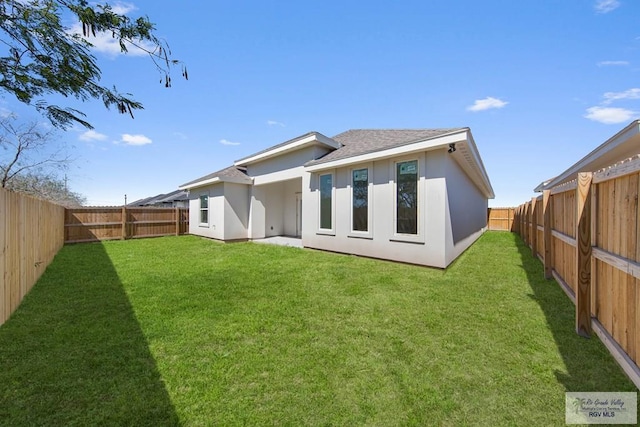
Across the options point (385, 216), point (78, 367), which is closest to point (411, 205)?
point (385, 216)

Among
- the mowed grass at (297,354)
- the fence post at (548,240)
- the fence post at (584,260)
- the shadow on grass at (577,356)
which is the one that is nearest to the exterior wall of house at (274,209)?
the mowed grass at (297,354)

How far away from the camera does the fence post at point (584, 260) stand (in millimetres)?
3438

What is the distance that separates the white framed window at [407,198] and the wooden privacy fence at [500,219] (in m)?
15.7

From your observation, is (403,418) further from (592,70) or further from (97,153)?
(97,153)

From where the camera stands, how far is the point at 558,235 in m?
5.26

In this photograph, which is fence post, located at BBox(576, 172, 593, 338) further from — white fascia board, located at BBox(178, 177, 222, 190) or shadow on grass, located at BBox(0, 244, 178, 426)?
white fascia board, located at BBox(178, 177, 222, 190)

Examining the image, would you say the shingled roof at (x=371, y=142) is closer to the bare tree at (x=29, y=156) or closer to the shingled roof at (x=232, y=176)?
the shingled roof at (x=232, y=176)

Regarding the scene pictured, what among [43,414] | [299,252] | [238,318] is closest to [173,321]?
[238,318]

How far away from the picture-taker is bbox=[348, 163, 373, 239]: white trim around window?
8148 millimetres

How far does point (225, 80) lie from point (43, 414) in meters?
9.38

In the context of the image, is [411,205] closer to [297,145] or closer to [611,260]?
[611,260]

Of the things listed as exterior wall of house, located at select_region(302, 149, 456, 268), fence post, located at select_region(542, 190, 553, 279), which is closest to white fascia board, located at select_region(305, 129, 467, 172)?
exterior wall of house, located at select_region(302, 149, 456, 268)

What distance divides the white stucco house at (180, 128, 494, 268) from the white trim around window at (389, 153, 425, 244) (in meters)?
0.03

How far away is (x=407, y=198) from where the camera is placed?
7.39m
